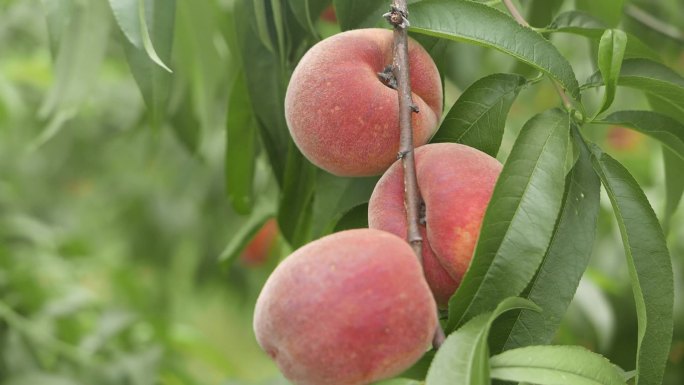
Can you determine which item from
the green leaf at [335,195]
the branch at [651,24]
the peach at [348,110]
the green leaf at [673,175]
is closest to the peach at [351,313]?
the peach at [348,110]

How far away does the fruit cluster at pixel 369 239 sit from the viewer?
0.56 m

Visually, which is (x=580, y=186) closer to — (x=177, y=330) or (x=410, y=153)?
(x=410, y=153)

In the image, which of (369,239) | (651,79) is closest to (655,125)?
(651,79)

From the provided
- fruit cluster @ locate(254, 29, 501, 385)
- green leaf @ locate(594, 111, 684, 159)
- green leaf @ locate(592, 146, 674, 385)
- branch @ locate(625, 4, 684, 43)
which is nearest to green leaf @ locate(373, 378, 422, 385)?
fruit cluster @ locate(254, 29, 501, 385)

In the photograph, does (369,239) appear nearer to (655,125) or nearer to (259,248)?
(655,125)

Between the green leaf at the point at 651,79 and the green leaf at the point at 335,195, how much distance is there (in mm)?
219

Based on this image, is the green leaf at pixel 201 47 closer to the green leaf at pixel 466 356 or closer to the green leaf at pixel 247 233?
the green leaf at pixel 247 233

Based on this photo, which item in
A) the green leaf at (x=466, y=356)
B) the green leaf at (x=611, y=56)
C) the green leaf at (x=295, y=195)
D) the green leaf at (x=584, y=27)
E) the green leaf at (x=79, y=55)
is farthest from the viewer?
the green leaf at (x=79, y=55)

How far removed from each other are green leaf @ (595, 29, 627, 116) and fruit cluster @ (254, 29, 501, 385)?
4.0 inches

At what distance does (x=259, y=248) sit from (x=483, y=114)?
148 cm

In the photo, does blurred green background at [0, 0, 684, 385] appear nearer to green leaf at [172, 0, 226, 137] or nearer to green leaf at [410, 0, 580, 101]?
green leaf at [172, 0, 226, 137]

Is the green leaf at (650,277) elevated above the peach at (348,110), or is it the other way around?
the peach at (348,110)

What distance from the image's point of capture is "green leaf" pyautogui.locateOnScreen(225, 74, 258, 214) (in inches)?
38.0

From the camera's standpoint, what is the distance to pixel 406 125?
2.20 feet
